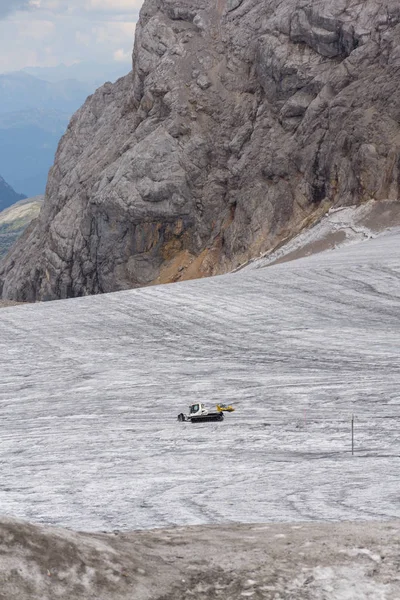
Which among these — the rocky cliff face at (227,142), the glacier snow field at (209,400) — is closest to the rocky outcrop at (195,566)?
the glacier snow field at (209,400)

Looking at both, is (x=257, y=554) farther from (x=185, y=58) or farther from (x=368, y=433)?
(x=185, y=58)

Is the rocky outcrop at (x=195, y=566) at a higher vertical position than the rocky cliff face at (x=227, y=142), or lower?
lower

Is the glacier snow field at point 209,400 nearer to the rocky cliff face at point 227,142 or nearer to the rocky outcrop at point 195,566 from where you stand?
the rocky outcrop at point 195,566

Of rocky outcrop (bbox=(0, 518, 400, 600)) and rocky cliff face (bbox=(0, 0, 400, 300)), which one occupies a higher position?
rocky cliff face (bbox=(0, 0, 400, 300))

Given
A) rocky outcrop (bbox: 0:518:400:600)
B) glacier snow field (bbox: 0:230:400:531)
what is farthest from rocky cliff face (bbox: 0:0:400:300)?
rocky outcrop (bbox: 0:518:400:600)

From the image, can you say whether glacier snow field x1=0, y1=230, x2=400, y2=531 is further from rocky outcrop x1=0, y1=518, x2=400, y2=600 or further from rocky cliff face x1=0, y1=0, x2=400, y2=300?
rocky cliff face x1=0, y1=0, x2=400, y2=300
